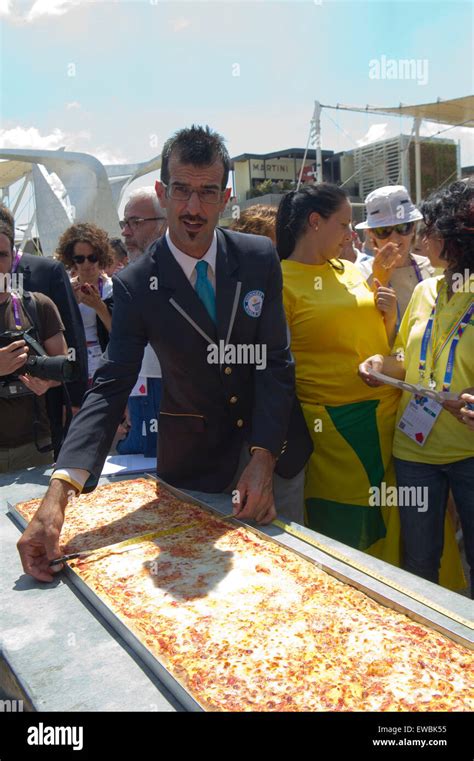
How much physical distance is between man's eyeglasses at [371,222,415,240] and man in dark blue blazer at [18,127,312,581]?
1.52 metres

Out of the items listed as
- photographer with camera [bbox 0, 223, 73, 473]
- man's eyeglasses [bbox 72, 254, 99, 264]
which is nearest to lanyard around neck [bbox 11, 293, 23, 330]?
photographer with camera [bbox 0, 223, 73, 473]

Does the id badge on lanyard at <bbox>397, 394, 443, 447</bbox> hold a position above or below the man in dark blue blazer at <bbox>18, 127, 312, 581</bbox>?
below

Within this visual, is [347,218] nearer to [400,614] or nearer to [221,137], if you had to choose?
[221,137]

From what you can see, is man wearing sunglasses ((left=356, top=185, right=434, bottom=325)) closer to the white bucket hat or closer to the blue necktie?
the white bucket hat

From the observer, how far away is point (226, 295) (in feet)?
7.00

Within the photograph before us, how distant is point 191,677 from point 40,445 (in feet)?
6.33

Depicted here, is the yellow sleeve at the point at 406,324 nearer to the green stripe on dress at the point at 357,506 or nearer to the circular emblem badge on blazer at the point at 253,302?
the green stripe on dress at the point at 357,506

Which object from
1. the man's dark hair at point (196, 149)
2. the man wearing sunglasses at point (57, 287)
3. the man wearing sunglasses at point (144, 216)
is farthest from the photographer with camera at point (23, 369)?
the man's dark hair at point (196, 149)

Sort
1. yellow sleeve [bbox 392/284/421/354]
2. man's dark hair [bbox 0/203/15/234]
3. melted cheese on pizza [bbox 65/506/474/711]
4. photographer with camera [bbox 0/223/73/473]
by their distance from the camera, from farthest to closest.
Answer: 1. man's dark hair [bbox 0/203/15/234]
2. yellow sleeve [bbox 392/284/421/354]
3. photographer with camera [bbox 0/223/73/473]
4. melted cheese on pizza [bbox 65/506/474/711]

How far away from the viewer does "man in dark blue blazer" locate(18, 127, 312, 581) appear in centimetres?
199

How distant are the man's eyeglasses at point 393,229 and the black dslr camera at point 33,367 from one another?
1991mm

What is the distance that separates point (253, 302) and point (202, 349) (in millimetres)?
243

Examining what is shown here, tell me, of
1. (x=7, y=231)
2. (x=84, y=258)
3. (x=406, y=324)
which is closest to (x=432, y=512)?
(x=406, y=324)

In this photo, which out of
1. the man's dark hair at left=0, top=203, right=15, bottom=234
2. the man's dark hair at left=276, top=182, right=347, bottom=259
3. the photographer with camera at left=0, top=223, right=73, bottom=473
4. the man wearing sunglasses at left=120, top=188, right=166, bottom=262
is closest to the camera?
the photographer with camera at left=0, top=223, right=73, bottom=473
